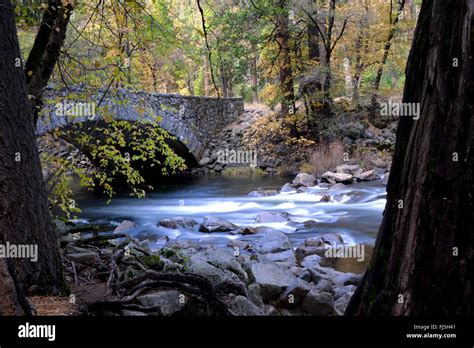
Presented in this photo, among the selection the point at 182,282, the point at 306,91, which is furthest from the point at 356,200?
the point at 182,282

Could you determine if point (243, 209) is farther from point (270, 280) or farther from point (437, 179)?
point (437, 179)

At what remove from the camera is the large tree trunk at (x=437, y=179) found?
1.57m

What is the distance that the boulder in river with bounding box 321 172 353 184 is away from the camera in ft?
44.4

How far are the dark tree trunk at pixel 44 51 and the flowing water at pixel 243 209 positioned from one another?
446cm

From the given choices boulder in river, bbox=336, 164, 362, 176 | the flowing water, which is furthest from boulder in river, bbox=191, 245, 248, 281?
boulder in river, bbox=336, 164, 362, 176

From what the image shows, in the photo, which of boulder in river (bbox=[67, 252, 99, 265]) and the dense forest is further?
boulder in river (bbox=[67, 252, 99, 265])

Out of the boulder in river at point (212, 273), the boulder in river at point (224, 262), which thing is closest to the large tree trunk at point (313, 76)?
the boulder in river at point (224, 262)

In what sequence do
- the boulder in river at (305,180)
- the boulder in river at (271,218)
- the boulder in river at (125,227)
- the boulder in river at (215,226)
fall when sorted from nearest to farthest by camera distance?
the boulder in river at (215,226) < the boulder in river at (125,227) < the boulder in river at (271,218) < the boulder in river at (305,180)

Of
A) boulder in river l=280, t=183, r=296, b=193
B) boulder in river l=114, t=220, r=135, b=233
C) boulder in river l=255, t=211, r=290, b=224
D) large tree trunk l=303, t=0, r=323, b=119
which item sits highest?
large tree trunk l=303, t=0, r=323, b=119

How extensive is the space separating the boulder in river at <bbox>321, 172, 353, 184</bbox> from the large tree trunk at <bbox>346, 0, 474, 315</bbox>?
12078mm

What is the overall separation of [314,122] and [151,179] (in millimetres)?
7524

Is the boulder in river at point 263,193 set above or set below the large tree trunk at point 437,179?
below

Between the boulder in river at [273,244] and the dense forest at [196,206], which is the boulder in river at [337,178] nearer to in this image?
the dense forest at [196,206]

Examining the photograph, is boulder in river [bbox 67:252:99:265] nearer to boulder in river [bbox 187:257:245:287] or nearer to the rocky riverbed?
the rocky riverbed
